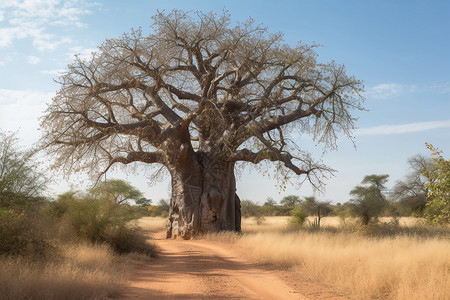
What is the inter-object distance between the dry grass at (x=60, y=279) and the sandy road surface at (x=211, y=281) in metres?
0.33

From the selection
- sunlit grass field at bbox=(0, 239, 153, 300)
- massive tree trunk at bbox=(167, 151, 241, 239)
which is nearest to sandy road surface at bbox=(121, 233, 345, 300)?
sunlit grass field at bbox=(0, 239, 153, 300)

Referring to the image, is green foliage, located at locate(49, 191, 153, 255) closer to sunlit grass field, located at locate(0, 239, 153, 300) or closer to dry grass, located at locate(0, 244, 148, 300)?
sunlit grass field, located at locate(0, 239, 153, 300)

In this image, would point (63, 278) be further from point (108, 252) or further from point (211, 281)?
point (108, 252)

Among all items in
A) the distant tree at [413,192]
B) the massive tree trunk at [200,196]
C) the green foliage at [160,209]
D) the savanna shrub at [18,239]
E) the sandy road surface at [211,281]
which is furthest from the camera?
the green foliage at [160,209]

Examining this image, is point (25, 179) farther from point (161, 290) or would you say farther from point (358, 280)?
point (358, 280)

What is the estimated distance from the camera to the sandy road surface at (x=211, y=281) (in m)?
5.32

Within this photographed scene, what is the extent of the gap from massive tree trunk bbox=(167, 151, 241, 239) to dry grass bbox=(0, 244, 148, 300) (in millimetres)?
7364

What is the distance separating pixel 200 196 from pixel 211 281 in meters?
8.48

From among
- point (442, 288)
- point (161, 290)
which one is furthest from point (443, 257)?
point (161, 290)

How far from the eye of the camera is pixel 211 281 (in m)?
6.24

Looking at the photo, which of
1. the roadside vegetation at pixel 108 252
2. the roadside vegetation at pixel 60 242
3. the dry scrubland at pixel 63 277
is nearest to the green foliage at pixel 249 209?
the roadside vegetation at pixel 108 252

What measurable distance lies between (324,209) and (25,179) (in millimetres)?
22685

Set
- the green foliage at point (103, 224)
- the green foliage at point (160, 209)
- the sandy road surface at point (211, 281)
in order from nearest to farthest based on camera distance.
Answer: the sandy road surface at point (211, 281)
the green foliage at point (103, 224)
the green foliage at point (160, 209)

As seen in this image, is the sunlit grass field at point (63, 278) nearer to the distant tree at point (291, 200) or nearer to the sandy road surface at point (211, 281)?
the sandy road surface at point (211, 281)
